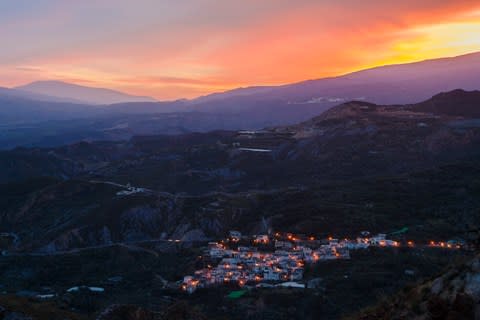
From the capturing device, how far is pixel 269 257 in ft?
162

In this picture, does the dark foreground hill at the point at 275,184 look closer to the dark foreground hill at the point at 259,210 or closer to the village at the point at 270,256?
the dark foreground hill at the point at 259,210

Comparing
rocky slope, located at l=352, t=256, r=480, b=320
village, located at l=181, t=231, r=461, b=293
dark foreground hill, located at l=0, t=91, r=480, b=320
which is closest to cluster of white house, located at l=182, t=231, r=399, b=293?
village, located at l=181, t=231, r=461, b=293

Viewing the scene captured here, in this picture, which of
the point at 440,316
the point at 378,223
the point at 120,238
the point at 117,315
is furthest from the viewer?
the point at 120,238

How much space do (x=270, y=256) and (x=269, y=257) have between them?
25cm

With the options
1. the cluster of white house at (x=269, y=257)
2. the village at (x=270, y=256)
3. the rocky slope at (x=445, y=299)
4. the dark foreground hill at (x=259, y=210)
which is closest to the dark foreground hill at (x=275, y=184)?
the dark foreground hill at (x=259, y=210)

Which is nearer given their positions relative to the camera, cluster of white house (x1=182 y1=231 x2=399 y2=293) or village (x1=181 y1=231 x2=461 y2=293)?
village (x1=181 y1=231 x2=461 y2=293)

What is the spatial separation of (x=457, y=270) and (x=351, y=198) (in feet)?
195

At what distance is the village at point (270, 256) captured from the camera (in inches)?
1716

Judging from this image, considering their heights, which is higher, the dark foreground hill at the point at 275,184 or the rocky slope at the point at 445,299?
the rocky slope at the point at 445,299

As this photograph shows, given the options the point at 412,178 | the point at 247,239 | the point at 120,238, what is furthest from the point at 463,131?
the point at 120,238

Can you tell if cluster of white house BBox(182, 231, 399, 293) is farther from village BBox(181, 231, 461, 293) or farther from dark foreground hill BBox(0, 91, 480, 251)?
dark foreground hill BBox(0, 91, 480, 251)

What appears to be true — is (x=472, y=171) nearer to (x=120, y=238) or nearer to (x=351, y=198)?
(x=351, y=198)

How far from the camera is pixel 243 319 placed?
113 ft

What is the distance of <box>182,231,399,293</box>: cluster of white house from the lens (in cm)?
4397
